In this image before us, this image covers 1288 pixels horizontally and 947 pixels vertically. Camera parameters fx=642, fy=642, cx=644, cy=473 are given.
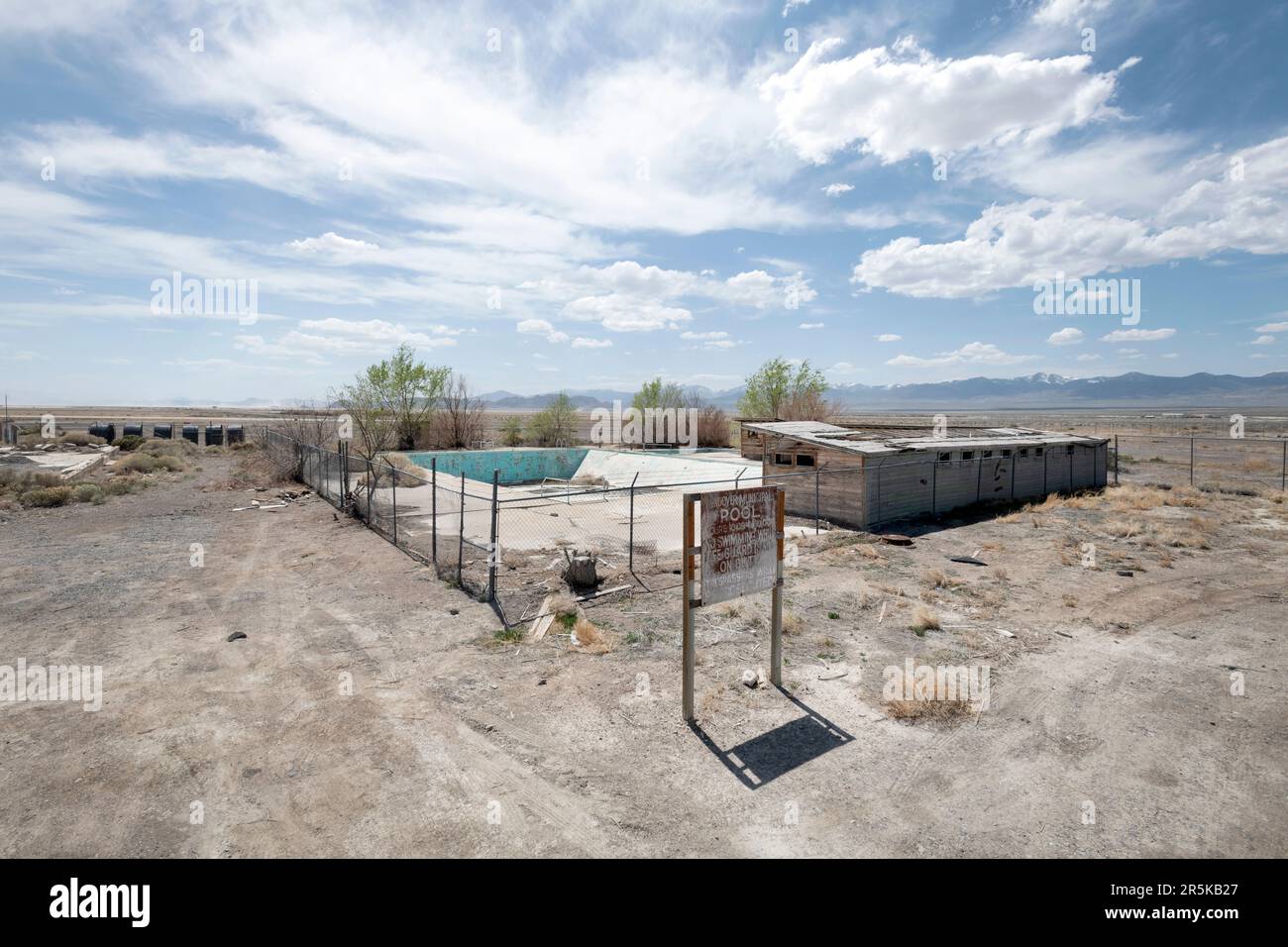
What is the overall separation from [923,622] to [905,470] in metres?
9.94

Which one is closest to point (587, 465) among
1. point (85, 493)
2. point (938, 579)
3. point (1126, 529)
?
point (85, 493)

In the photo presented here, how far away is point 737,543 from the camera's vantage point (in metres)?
7.21

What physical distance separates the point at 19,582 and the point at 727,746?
1332 centimetres

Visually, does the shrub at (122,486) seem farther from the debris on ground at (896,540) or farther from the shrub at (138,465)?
the debris on ground at (896,540)

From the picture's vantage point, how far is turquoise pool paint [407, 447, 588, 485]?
3316cm

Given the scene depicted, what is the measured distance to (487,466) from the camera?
33781 millimetres

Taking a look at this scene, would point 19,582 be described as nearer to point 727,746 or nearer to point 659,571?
point 659,571

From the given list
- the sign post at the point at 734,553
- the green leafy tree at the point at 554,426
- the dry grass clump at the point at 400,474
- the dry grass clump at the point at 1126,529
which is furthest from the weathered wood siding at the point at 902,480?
the green leafy tree at the point at 554,426

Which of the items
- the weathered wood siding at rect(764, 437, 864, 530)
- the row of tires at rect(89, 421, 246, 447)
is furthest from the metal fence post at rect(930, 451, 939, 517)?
the row of tires at rect(89, 421, 246, 447)

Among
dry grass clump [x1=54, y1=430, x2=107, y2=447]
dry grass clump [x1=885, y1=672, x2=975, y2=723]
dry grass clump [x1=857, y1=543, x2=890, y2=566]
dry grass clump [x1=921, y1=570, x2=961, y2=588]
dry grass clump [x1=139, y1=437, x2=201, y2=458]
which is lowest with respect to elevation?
dry grass clump [x1=885, y1=672, x2=975, y2=723]

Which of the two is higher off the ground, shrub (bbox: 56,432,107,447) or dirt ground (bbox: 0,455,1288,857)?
shrub (bbox: 56,432,107,447)

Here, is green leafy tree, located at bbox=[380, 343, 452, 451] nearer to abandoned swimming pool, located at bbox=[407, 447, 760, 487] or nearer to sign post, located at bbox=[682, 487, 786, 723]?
abandoned swimming pool, located at bbox=[407, 447, 760, 487]

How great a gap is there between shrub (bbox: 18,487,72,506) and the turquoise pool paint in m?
13.5
